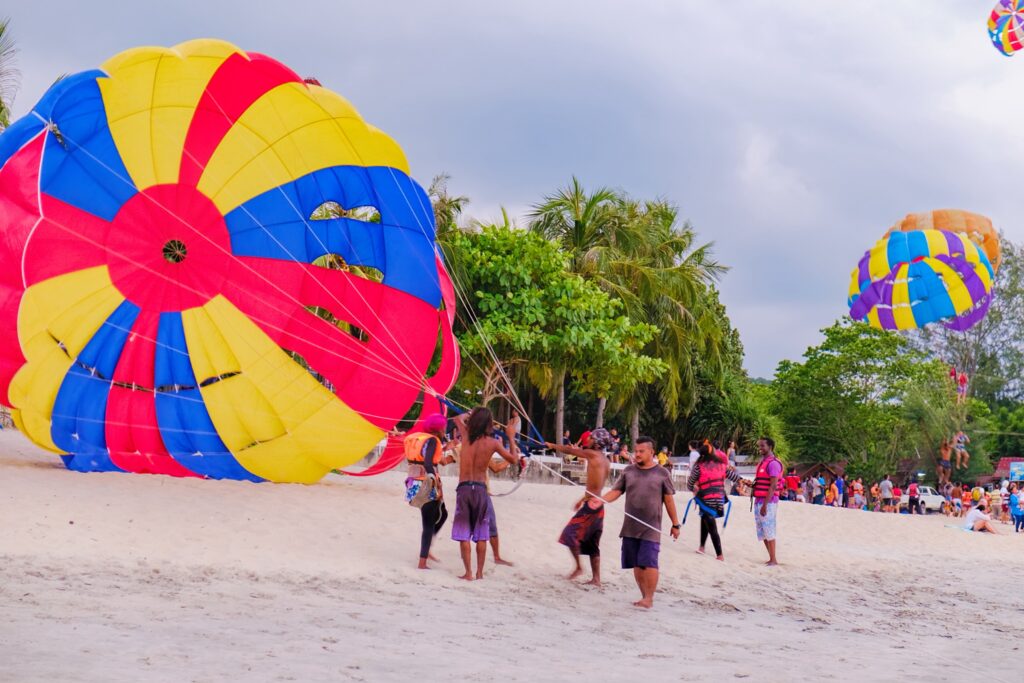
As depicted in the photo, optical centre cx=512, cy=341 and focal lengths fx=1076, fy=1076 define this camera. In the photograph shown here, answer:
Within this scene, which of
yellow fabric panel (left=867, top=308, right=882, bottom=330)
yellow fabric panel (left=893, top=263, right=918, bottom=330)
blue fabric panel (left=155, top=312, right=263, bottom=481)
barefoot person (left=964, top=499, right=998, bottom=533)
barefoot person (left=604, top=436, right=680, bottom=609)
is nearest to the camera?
barefoot person (left=604, top=436, right=680, bottom=609)

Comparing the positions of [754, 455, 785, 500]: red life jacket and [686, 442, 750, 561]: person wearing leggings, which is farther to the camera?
[754, 455, 785, 500]: red life jacket

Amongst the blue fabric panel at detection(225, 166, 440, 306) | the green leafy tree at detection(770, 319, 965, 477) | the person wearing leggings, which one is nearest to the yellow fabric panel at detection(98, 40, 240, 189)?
the blue fabric panel at detection(225, 166, 440, 306)

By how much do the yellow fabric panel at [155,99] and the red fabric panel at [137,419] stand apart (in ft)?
6.13

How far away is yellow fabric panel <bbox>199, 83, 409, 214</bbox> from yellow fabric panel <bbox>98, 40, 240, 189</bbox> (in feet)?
1.50

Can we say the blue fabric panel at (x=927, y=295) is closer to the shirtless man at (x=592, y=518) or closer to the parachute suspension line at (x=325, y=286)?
the parachute suspension line at (x=325, y=286)

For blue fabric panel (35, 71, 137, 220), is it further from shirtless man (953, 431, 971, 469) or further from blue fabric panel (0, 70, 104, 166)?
shirtless man (953, 431, 971, 469)

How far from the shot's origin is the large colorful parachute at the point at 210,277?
35.7 feet

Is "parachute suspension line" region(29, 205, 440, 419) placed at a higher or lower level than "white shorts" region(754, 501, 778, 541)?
higher

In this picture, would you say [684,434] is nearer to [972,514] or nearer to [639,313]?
[639,313]

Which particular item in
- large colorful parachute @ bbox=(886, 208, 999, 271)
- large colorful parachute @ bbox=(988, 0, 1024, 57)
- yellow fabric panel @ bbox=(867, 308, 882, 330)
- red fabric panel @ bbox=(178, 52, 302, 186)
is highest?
large colorful parachute @ bbox=(988, 0, 1024, 57)

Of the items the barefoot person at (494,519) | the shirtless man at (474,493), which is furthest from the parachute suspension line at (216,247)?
the shirtless man at (474,493)

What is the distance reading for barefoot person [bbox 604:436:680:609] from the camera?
840 centimetres

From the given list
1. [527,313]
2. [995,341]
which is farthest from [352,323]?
[995,341]

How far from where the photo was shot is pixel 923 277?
81.6 feet
